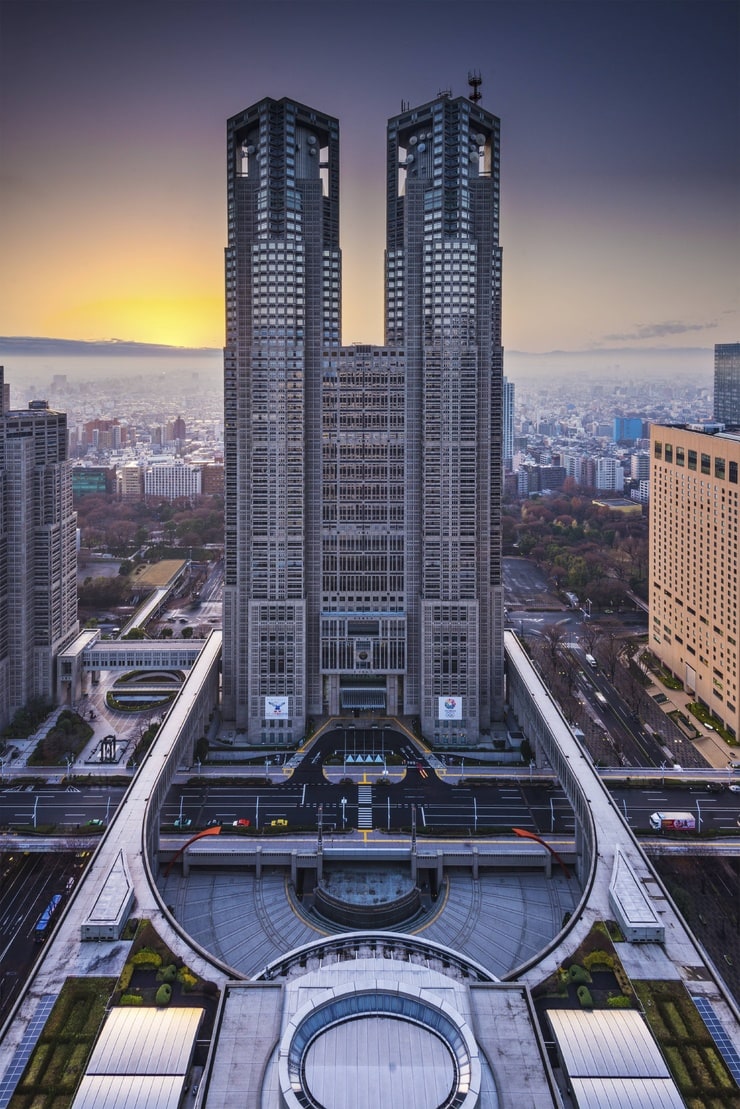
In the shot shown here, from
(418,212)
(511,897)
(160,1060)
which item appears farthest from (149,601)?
(160,1060)

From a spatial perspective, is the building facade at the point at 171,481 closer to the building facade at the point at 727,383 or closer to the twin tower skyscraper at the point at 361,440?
the building facade at the point at 727,383

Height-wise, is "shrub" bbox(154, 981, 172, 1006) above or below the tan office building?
below

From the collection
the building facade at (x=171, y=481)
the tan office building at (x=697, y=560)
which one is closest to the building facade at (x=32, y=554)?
the tan office building at (x=697, y=560)

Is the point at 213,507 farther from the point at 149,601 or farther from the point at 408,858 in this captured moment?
the point at 408,858

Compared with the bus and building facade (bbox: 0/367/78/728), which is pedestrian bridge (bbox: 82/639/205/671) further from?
the bus

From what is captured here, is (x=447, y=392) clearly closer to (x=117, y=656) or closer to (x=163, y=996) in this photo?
(x=117, y=656)

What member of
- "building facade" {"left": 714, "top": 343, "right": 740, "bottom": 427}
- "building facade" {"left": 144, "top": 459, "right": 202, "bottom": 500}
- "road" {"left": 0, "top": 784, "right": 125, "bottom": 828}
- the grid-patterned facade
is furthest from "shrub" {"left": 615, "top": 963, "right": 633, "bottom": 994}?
"building facade" {"left": 144, "top": 459, "right": 202, "bottom": 500}
